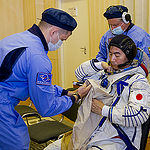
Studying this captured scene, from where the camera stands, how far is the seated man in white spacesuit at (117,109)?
1573 millimetres

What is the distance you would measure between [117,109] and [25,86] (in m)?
0.65

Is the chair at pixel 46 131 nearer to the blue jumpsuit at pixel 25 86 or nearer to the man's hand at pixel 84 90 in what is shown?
the blue jumpsuit at pixel 25 86

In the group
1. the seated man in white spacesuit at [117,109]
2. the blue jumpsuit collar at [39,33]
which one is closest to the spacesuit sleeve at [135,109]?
the seated man in white spacesuit at [117,109]

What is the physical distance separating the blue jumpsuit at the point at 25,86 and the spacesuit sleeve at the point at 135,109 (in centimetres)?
38

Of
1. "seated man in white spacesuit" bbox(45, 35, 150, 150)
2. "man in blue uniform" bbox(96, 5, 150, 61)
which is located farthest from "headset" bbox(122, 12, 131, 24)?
"seated man in white spacesuit" bbox(45, 35, 150, 150)

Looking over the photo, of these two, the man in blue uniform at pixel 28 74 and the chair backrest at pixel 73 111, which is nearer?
the man in blue uniform at pixel 28 74

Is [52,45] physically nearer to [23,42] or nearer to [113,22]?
[23,42]

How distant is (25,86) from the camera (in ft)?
5.15

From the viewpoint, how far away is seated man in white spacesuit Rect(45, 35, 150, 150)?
157cm

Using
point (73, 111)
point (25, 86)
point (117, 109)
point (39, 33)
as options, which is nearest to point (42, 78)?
point (25, 86)

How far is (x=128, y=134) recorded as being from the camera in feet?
5.39

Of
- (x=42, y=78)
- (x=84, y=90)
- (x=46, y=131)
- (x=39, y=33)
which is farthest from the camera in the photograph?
(x=46, y=131)

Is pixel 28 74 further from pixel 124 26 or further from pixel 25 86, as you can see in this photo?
pixel 124 26

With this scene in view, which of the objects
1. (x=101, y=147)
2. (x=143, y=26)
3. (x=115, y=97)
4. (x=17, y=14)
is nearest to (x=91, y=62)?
(x=115, y=97)
